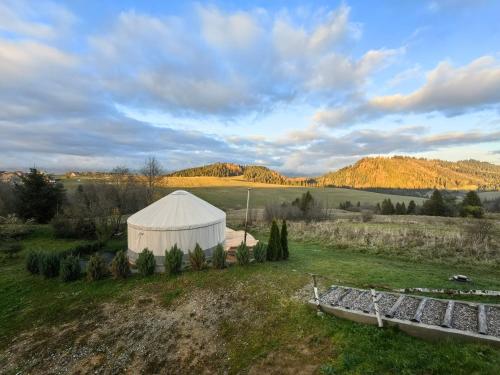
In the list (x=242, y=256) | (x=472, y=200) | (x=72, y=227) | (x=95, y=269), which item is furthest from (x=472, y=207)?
(x=72, y=227)

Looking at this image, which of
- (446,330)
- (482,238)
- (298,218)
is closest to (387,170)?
(298,218)

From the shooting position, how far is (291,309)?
7309mm

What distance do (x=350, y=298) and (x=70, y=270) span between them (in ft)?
33.5

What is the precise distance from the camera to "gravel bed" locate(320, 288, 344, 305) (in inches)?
287

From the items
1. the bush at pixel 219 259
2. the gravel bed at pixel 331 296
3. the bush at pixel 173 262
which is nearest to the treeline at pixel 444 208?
the gravel bed at pixel 331 296

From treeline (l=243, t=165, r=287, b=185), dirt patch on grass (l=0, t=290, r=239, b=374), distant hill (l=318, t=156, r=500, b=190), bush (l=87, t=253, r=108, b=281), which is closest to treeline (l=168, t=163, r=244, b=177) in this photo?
treeline (l=243, t=165, r=287, b=185)

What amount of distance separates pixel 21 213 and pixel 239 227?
2015cm

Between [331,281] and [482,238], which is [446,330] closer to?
[331,281]

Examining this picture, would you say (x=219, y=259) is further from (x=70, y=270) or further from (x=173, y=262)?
(x=70, y=270)

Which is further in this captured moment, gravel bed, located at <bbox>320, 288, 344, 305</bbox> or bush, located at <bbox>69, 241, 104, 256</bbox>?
bush, located at <bbox>69, 241, 104, 256</bbox>

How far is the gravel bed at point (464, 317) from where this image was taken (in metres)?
5.38

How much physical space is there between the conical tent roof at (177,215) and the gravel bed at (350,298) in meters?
7.33

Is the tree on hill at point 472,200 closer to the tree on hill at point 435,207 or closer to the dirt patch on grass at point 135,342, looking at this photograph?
the tree on hill at point 435,207

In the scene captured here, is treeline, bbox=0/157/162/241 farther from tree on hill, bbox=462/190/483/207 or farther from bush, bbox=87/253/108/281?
tree on hill, bbox=462/190/483/207
